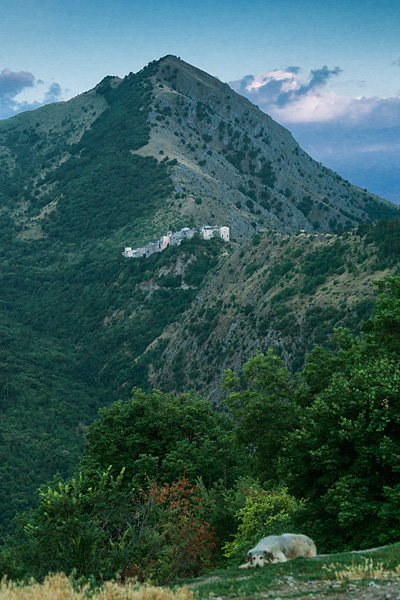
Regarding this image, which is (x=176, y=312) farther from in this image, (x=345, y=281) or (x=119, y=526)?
(x=119, y=526)

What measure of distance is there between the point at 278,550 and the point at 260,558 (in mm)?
616

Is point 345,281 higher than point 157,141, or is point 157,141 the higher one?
point 157,141

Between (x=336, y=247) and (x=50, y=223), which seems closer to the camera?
(x=336, y=247)

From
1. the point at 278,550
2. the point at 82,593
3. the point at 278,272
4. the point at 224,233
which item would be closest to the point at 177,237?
the point at 224,233

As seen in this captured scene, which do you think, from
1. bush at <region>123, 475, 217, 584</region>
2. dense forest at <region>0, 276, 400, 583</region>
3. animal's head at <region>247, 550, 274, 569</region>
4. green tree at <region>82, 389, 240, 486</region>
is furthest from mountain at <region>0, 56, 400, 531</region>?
animal's head at <region>247, 550, 274, 569</region>

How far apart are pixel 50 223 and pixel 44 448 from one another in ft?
393

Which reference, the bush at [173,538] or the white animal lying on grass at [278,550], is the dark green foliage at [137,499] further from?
the white animal lying on grass at [278,550]

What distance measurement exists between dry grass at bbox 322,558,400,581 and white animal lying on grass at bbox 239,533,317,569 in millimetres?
2281

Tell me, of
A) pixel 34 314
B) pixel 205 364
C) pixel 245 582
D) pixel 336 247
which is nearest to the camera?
pixel 245 582

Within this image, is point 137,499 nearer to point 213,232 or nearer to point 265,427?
point 265,427

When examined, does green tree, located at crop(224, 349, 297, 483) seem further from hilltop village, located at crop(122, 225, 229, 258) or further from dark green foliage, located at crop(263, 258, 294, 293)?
hilltop village, located at crop(122, 225, 229, 258)

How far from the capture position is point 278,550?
1420 centimetres

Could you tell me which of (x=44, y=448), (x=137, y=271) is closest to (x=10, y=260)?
(x=137, y=271)

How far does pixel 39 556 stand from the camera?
48.6 feet
